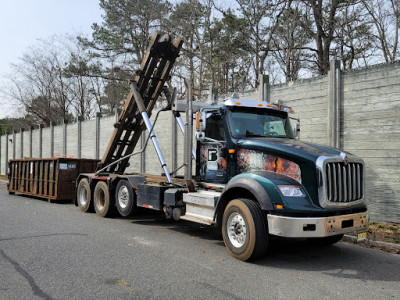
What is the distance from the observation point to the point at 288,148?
5.72 metres

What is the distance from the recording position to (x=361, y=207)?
588 centimetres

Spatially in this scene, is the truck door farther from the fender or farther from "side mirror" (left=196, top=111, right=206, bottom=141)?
the fender

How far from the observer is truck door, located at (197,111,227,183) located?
22.1ft

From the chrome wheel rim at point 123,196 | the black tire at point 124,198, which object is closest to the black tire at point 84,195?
the black tire at point 124,198

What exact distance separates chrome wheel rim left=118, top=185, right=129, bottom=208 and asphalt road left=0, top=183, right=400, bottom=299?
1320 mm

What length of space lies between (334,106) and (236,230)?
17.0ft

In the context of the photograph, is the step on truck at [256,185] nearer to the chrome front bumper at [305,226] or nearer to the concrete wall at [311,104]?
the chrome front bumper at [305,226]

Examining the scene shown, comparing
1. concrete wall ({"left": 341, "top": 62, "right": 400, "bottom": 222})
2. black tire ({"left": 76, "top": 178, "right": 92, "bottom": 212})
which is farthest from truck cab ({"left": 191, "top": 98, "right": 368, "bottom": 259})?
black tire ({"left": 76, "top": 178, "right": 92, "bottom": 212})

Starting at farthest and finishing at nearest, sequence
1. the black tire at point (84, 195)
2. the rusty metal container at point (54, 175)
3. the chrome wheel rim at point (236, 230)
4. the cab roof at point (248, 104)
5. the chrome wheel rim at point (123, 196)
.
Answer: the rusty metal container at point (54, 175) < the black tire at point (84, 195) < the chrome wheel rim at point (123, 196) < the cab roof at point (248, 104) < the chrome wheel rim at point (236, 230)

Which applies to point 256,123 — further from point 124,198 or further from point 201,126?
point 124,198

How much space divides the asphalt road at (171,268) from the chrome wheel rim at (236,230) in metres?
0.29

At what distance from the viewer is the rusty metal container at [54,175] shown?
1281cm

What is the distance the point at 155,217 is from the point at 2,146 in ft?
102

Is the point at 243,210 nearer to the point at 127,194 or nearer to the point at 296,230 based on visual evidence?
the point at 296,230
